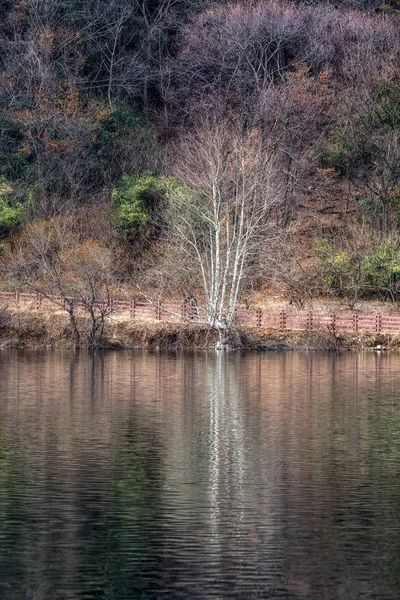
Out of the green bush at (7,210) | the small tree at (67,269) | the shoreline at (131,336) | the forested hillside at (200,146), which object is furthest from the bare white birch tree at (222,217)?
the green bush at (7,210)

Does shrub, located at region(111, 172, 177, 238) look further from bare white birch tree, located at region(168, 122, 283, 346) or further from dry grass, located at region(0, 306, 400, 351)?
dry grass, located at region(0, 306, 400, 351)

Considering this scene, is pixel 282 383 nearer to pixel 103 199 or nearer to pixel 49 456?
pixel 49 456

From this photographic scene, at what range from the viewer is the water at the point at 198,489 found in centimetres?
1861

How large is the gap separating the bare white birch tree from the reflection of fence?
1467 millimetres

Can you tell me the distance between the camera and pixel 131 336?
5984 cm

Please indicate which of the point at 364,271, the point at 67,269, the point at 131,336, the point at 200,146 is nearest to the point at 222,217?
the point at 200,146

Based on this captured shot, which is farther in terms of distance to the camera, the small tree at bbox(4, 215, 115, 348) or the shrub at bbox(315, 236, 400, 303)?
the shrub at bbox(315, 236, 400, 303)

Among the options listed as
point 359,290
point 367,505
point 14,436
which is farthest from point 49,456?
point 359,290

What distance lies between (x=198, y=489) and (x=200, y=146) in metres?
44.7

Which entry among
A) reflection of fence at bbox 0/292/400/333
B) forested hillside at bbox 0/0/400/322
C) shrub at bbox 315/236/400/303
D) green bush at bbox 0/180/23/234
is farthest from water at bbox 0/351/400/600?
green bush at bbox 0/180/23/234

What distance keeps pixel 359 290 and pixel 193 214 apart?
426 inches

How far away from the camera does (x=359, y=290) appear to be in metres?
67.4

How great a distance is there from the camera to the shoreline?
5950 centimetres

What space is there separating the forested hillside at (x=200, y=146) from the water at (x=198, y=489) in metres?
20.6
